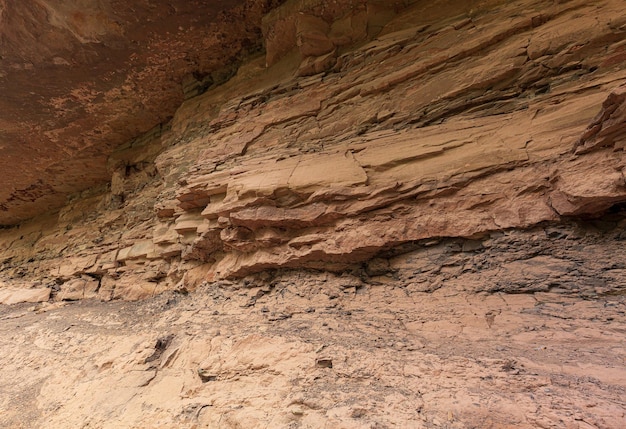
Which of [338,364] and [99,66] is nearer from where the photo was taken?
[338,364]

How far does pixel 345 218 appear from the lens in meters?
3.94

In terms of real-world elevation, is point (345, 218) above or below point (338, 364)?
above

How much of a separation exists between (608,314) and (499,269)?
82cm

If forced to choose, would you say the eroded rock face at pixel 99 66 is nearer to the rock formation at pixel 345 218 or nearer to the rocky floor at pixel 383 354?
the rock formation at pixel 345 218

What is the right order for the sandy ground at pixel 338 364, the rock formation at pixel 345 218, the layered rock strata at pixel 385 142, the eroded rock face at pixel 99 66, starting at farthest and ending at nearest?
the eroded rock face at pixel 99 66, the layered rock strata at pixel 385 142, the rock formation at pixel 345 218, the sandy ground at pixel 338 364

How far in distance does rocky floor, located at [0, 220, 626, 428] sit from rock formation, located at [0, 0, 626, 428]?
0.07ft

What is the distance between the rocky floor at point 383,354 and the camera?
76.2 inches

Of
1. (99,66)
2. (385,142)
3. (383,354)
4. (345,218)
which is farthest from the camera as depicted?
(99,66)

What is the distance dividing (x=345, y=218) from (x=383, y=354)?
69.4 inches

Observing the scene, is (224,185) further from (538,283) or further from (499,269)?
(538,283)

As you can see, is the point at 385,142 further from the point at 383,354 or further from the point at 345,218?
the point at 383,354

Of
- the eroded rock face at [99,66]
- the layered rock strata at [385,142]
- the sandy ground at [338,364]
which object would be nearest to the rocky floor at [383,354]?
the sandy ground at [338,364]

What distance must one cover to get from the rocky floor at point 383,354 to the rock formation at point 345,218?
0.02 metres

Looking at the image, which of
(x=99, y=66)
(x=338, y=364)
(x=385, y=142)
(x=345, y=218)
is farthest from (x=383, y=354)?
(x=99, y=66)
